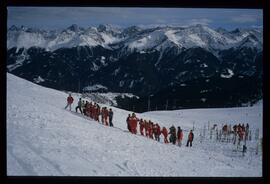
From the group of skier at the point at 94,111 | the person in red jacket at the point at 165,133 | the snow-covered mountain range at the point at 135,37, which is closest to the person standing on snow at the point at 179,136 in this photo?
the person in red jacket at the point at 165,133

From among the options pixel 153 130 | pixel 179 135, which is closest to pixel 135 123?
pixel 153 130

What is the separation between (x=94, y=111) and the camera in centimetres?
938

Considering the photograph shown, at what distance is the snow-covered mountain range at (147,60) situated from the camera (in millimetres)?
8992

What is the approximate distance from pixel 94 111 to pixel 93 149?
1.06 meters

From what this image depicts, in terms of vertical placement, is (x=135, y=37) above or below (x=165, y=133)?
above

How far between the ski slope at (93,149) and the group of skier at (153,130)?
10 centimetres

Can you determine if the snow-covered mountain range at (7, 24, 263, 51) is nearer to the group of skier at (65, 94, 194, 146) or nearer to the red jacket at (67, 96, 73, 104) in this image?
the red jacket at (67, 96, 73, 104)

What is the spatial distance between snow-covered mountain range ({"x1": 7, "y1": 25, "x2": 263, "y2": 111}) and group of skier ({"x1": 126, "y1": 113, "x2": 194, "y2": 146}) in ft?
1.00

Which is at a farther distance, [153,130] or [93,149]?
[153,130]

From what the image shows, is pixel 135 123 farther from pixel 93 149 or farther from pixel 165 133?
pixel 93 149
